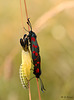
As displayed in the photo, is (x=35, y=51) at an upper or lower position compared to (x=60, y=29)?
lower

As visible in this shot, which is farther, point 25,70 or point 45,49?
point 45,49

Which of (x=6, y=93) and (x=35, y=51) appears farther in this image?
(x=6, y=93)

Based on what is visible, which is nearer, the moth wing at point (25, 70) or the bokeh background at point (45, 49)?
the moth wing at point (25, 70)

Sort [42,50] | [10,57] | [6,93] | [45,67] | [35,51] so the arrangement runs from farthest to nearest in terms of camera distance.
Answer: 1. [42,50]
2. [45,67]
3. [6,93]
4. [10,57]
5. [35,51]

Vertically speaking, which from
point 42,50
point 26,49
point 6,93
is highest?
point 42,50

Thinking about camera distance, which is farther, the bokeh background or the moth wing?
the bokeh background

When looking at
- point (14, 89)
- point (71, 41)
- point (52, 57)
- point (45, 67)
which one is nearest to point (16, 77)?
point (14, 89)

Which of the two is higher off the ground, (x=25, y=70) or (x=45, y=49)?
(x=45, y=49)

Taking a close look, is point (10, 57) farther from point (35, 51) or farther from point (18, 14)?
point (18, 14)
